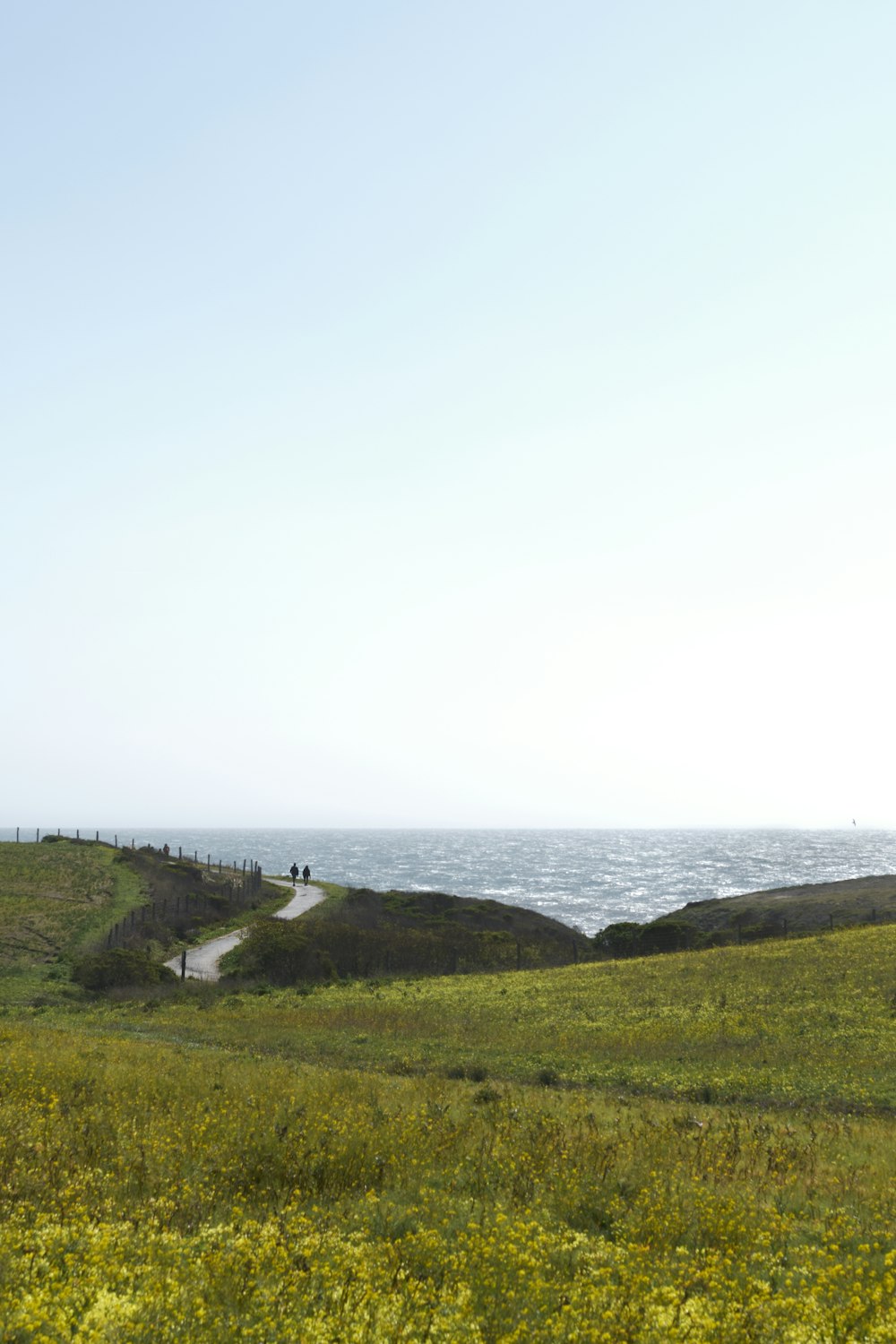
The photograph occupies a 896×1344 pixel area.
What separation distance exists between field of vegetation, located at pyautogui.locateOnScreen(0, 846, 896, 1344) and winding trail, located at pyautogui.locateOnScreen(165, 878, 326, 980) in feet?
79.0

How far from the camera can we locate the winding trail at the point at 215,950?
4612 cm

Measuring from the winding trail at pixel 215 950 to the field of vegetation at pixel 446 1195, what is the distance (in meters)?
24.1

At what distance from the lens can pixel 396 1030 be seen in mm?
28344

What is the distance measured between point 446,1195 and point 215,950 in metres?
48.2

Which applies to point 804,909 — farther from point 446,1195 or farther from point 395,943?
point 446,1195

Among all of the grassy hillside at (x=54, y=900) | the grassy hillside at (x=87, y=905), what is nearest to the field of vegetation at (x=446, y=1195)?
the grassy hillside at (x=87, y=905)

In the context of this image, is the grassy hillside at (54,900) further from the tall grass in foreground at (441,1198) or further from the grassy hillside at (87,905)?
the tall grass in foreground at (441,1198)

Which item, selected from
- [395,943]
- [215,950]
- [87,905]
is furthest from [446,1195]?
[87,905]

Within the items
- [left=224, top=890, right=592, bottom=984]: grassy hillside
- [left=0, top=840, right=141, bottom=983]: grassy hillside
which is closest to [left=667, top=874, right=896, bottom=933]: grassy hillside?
[left=224, top=890, right=592, bottom=984]: grassy hillside

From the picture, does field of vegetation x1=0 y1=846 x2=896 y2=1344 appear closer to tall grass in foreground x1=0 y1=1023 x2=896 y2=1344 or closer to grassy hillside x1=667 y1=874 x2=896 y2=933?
tall grass in foreground x1=0 y1=1023 x2=896 y2=1344

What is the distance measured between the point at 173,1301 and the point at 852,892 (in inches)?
3037

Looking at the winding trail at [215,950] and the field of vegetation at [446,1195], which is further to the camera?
the winding trail at [215,950]

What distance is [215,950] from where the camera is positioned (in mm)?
53188

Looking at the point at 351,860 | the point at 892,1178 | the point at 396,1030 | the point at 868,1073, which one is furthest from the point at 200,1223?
the point at 351,860
